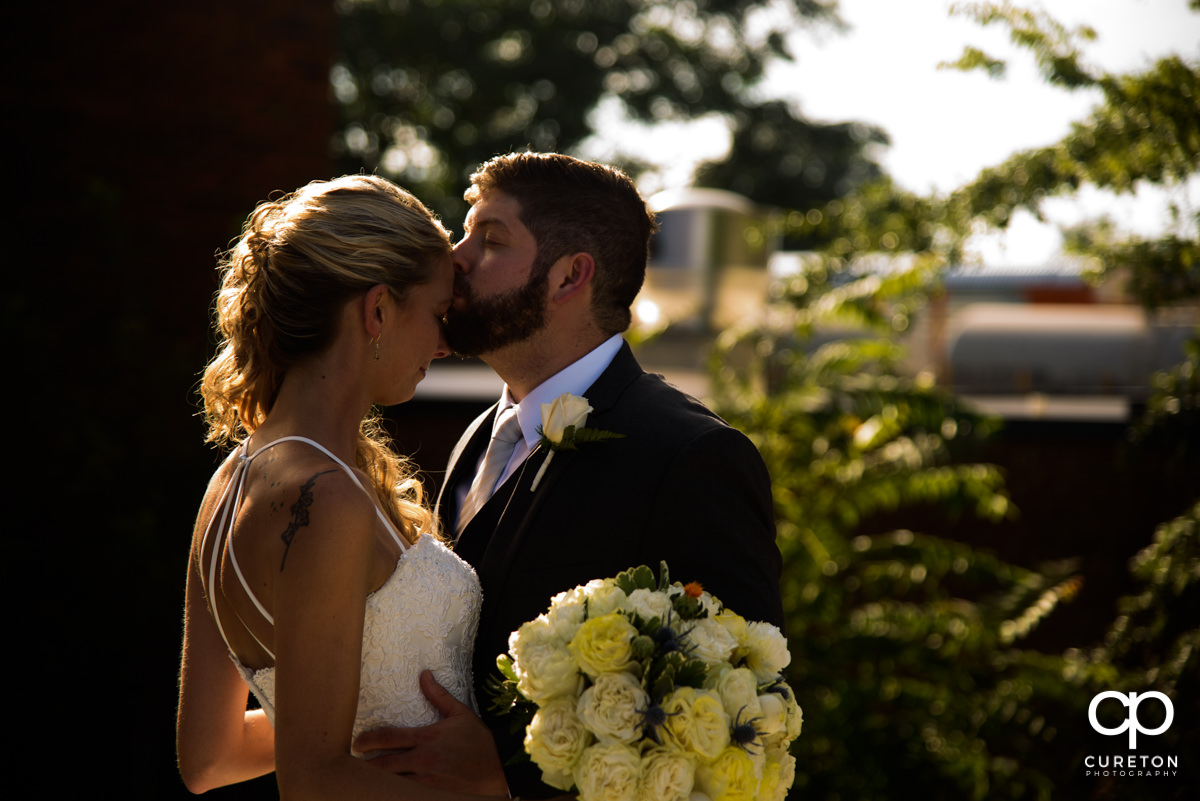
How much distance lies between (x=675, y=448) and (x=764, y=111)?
2358cm

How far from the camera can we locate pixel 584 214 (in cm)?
287

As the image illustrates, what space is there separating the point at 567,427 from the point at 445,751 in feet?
2.70

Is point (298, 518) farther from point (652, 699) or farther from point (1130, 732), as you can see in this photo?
point (1130, 732)

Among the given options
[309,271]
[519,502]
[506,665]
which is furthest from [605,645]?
[309,271]

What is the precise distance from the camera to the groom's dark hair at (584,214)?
2844mm

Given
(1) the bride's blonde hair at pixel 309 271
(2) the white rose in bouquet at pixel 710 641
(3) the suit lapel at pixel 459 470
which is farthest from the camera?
(3) the suit lapel at pixel 459 470

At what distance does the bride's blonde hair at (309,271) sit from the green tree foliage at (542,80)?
65.4 ft

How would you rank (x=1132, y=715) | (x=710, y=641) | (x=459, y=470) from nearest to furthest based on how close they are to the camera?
(x=710, y=641), (x=459, y=470), (x=1132, y=715)

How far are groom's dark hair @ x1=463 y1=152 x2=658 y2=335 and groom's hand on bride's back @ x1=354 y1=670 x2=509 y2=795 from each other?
1184 mm

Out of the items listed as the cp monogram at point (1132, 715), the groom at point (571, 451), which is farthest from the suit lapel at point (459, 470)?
the cp monogram at point (1132, 715)

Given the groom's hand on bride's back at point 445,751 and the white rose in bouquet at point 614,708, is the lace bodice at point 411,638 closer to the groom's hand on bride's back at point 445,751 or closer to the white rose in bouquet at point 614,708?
the groom's hand on bride's back at point 445,751

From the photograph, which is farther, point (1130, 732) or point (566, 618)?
point (1130, 732)

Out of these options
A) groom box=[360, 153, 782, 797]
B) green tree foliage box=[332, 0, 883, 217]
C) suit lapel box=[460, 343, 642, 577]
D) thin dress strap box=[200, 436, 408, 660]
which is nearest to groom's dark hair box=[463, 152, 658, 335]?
groom box=[360, 153, 782, 797]

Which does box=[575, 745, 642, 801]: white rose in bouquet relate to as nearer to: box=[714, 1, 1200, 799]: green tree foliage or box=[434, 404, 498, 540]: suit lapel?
box=[434, 404, 498, 540]: suit lapel
